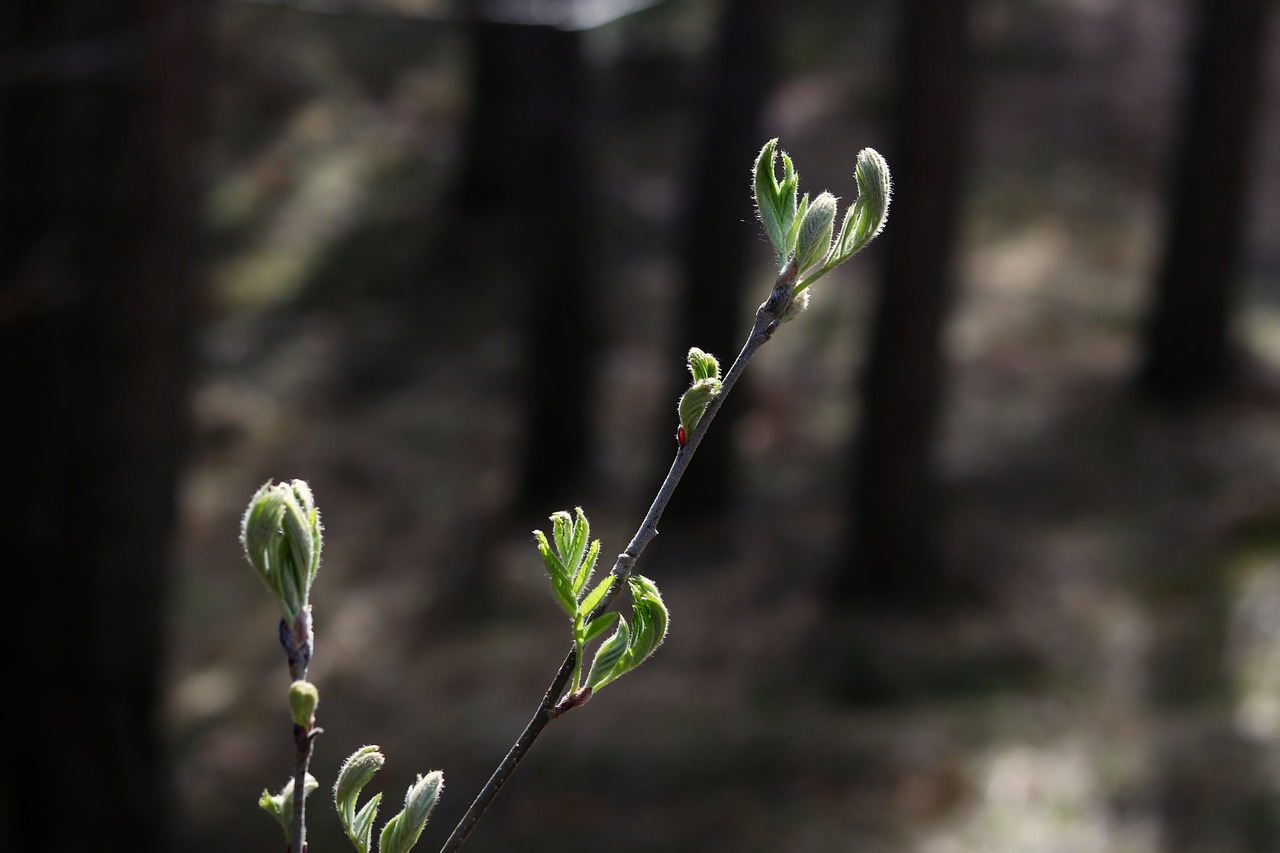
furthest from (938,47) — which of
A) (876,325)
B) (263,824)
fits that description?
(263,824)

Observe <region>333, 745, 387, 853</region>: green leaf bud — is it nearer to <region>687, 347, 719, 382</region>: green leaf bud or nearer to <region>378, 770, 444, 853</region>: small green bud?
<region>378, 770, 444, 853</region>: small green bud

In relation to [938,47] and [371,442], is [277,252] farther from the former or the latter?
[938,47]

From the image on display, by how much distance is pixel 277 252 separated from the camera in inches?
702

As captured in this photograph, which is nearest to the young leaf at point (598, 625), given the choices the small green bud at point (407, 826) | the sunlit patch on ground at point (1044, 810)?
the small green bud at point (407, 826)

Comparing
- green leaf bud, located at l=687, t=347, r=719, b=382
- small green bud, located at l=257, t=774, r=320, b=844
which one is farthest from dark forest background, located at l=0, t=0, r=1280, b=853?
small green bud, located at l=257, t=774, r=320, b=844

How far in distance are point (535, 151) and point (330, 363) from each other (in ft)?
17.0

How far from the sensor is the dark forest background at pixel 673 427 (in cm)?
555

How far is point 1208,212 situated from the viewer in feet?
35.0

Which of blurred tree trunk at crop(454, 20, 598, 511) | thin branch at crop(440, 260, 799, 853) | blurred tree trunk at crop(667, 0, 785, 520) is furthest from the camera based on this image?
blurred tree trunk at crop(454, 20, 598, 511)

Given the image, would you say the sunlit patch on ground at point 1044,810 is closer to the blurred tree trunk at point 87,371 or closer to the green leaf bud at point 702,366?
the blurred tree trunk at point 87,371

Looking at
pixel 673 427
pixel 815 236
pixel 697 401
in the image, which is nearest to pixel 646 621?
pixel 697 401

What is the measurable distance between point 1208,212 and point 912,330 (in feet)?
12.2

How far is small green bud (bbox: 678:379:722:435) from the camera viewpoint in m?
0.73

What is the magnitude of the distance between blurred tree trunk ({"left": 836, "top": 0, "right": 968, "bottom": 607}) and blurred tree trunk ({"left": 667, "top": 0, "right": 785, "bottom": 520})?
5.07 ft
